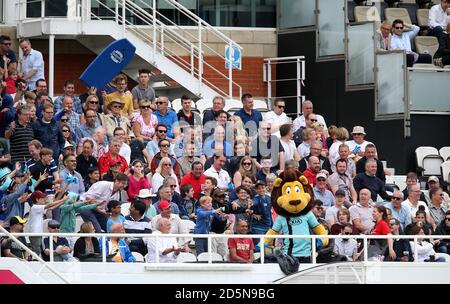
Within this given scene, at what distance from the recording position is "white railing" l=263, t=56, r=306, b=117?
31.3 m

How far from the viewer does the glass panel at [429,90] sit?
98.5 feet

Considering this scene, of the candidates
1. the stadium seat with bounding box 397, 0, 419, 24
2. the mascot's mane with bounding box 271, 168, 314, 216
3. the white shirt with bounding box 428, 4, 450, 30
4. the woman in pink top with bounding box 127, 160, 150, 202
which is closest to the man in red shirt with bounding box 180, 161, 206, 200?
the woman in pink top with bounding box 127, 160, 150, 202

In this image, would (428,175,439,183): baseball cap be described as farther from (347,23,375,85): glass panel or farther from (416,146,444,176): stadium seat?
(347,23,375,85): glass panel

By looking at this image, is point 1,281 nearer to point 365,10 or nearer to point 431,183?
point 431,183

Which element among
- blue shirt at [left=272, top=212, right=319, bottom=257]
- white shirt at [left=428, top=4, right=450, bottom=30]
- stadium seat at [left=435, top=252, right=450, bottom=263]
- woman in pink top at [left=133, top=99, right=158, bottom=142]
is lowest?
stadium seat at [left=435, top=252, right=450, bottom=263]

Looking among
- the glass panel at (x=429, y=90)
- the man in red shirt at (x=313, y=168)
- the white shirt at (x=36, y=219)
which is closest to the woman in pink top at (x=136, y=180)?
the white shirt at (x=36, y=219)

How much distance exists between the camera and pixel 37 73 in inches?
1099

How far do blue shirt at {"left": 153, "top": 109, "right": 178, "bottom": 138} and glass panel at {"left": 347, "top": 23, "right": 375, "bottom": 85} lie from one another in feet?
16.1

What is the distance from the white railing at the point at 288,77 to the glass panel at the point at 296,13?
62 centimetres

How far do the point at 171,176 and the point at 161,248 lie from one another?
113 inches

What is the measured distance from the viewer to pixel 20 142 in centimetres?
2459

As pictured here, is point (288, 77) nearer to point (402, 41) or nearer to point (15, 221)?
point (402, 41)

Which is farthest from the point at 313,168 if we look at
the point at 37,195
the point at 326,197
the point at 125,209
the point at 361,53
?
the point at 361,53
